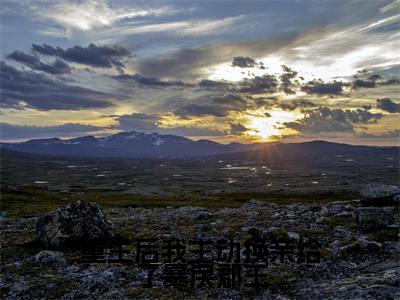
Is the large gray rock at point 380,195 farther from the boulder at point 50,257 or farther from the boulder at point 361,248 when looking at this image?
the boulder at point 50,257

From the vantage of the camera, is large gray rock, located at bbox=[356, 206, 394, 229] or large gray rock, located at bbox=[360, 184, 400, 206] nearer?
large gray rock, located at bbox=[356, 206, 394, 229]

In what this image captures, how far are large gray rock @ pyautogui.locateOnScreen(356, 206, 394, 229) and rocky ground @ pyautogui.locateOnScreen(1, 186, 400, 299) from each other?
0.16 feet

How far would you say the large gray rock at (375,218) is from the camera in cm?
1975

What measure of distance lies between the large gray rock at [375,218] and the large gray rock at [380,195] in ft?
28.5

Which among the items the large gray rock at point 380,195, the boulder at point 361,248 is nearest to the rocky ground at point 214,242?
the boulder at point 361,248

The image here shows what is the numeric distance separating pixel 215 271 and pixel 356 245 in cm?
657

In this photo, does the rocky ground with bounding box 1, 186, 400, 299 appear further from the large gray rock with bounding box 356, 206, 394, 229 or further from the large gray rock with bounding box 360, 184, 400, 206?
the large gray rock with bounding box 360, 184, 400, 206

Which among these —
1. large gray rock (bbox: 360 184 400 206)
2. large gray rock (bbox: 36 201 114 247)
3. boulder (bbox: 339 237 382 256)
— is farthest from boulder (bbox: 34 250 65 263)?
large gray rock (bbox: 360 184 400 206)

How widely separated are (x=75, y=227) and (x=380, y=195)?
920 inches

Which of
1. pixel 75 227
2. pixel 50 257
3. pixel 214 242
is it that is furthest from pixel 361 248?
pixel 50 257

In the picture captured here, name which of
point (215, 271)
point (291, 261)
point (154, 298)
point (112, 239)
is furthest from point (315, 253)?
point (112, 239)

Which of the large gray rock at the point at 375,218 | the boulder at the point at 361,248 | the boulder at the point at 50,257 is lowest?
the boulder at the point at 50,257

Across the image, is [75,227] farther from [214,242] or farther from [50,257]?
[214,242]

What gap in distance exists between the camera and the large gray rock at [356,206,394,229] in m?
19.8
